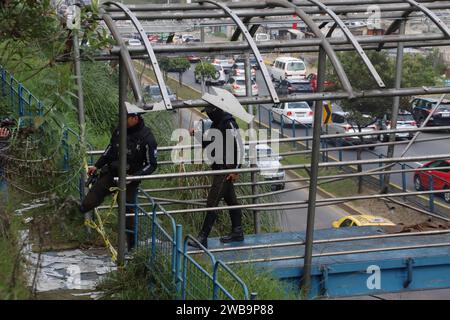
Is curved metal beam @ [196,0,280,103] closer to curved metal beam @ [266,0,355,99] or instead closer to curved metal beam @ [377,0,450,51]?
curved metal beam @ [266,0,355,99]

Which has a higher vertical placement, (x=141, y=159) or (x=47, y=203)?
(x=141, y=159)

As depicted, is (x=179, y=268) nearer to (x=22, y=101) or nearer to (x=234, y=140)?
(x=234, y=140)

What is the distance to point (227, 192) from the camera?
9500mm

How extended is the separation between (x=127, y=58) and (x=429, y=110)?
2887 centimetres

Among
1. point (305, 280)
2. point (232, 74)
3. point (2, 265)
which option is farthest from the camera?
point (232, 74)

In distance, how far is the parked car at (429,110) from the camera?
33.8 metres

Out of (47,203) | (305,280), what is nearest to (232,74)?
(47,203)

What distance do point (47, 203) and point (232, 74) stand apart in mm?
5511

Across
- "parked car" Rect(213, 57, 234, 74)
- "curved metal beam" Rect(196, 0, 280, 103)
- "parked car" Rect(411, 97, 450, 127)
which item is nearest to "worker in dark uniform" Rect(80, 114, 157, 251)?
"curved metal beam" Rect(196, 0, 280, 103)

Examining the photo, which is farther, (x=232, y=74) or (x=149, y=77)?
(x=149, y=77)

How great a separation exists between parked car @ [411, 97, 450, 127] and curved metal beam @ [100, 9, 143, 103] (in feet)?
88.6

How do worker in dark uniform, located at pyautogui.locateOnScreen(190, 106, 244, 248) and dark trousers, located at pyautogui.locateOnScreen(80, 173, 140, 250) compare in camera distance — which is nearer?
worker in dark uniform, located at pyautogui.locateOnScreen(190, 106, 244, 248)

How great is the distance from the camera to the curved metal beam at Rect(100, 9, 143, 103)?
7.23 metres
